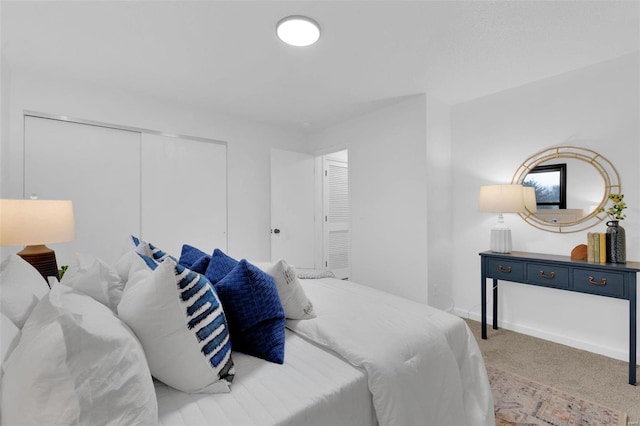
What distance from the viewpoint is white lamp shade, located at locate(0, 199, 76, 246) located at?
178 centimetres

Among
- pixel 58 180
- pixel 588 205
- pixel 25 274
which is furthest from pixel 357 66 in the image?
pixel 58 180

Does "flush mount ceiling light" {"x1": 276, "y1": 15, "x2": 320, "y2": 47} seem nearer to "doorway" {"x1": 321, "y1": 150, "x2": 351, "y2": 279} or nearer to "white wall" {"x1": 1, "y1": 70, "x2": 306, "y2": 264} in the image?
"white wall" {"x1": 1, "y1": 70, "x2": 306, "y2": 264}

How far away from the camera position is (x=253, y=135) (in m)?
4.14

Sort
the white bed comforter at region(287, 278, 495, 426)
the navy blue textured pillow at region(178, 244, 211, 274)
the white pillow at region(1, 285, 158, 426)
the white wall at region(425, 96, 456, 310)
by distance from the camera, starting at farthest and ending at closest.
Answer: the white wall at region(425, 96, 456, 310) → the navy blue textured pillow at region(178, 244, 211, 274) → the white bed comforter at region(287, 278, 495, 426) → the white pillow at region(1, 285, 158, 426)

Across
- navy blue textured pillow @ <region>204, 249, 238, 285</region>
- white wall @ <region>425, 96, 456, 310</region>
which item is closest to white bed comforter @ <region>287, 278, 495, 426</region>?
navy blue textured pillow @ <region>204, 249, 238, 285</region>

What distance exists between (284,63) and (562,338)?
3.52 meters

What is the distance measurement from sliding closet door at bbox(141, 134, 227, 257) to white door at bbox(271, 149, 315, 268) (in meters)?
0.73

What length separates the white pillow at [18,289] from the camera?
901 mm

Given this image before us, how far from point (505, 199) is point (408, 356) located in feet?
7.24

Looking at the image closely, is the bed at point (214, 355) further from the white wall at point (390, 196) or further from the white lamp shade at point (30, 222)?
the white wall at point (390, 196)

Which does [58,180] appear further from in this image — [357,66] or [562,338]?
[562,338]

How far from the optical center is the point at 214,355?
3.36ft

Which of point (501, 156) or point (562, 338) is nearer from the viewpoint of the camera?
point (562, 338)

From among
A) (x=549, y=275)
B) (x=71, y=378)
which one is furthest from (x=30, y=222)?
(x=549, y=275)
